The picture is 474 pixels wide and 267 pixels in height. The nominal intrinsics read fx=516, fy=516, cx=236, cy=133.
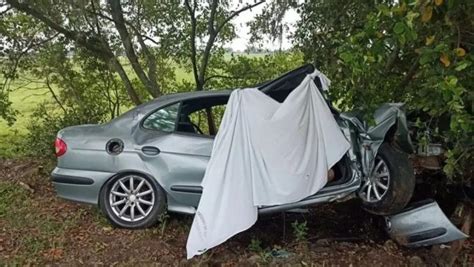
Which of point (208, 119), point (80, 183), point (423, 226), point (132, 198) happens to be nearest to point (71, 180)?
point (80, 183)

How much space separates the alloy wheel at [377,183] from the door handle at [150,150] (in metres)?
1.94

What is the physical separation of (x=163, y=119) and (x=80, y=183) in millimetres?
1034

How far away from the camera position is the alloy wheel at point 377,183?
4.43 metres

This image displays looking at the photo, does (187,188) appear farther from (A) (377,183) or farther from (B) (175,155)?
(A) (377,183)

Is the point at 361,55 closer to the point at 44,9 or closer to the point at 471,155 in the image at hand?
the point at 471,155

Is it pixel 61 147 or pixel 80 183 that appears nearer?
pixel 80 183

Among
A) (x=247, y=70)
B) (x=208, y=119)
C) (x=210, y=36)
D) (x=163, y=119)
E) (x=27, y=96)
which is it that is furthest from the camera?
(x=27, y=96)

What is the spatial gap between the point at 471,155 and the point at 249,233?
86.5 inches

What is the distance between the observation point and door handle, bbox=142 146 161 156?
16.3 ft

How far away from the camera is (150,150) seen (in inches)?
197

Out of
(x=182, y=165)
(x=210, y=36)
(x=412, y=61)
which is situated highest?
(x=210, y=36)

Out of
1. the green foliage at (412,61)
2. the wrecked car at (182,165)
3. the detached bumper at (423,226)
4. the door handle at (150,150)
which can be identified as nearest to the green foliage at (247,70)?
the green foliage at (412,61)

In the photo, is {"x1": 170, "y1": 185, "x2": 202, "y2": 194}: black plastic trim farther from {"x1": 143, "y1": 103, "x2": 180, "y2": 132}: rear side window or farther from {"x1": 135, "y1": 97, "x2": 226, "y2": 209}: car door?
{"x1": 143, "y1": 103, "x2": 180, "y2": 132}: rear side window

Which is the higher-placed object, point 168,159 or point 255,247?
point 168,159
